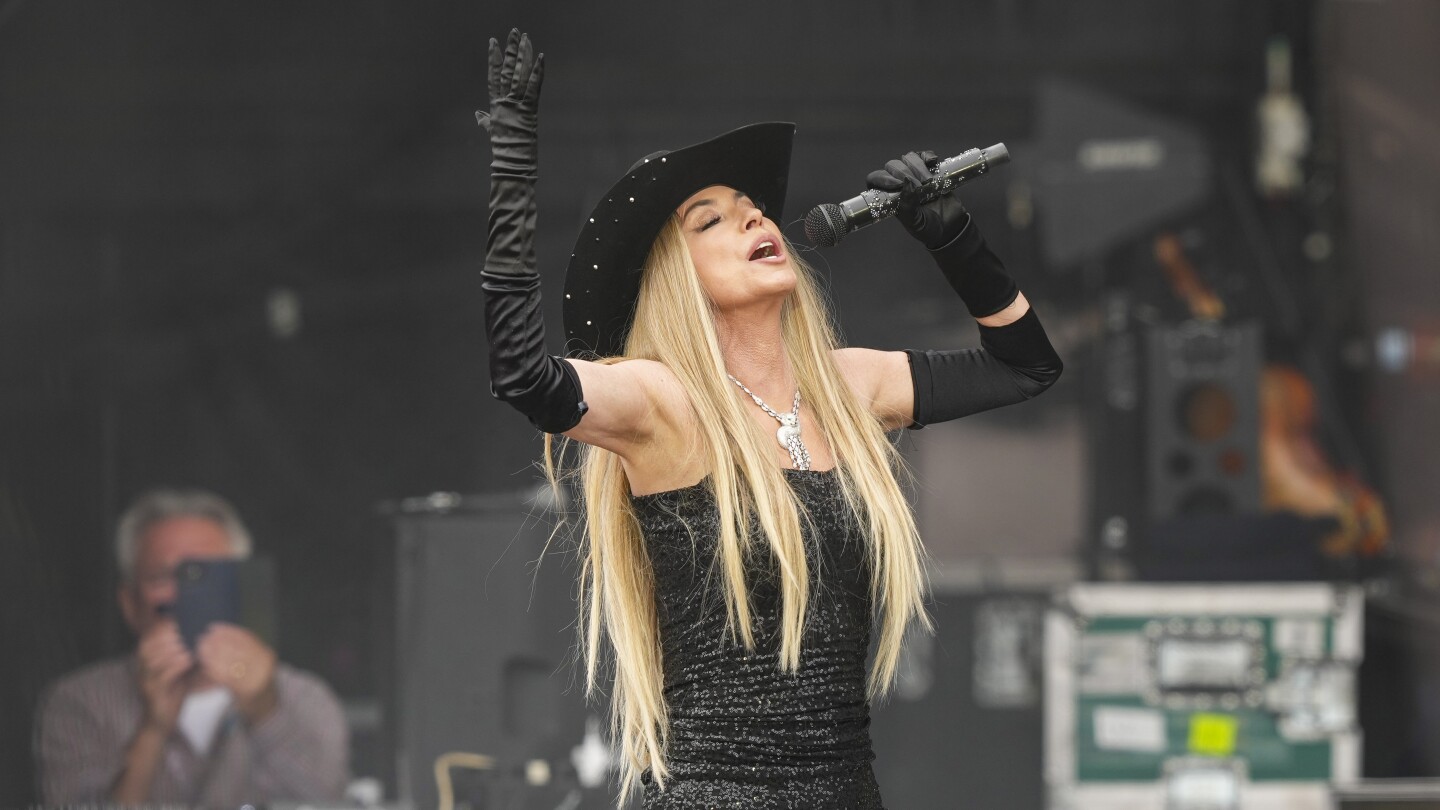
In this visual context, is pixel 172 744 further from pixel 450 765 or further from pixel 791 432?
pixel 791 432

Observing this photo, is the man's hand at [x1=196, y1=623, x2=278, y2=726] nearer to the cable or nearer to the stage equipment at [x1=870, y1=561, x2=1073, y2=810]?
the cable

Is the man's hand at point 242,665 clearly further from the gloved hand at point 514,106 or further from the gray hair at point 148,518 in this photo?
the gloved hand at point 514,106

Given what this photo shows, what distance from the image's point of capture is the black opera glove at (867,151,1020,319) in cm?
214

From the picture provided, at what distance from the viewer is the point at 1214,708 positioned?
14.6 ft

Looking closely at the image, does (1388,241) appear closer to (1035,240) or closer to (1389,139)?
(1389,139)

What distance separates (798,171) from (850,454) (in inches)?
88.4

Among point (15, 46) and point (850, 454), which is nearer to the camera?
point (850, 454)

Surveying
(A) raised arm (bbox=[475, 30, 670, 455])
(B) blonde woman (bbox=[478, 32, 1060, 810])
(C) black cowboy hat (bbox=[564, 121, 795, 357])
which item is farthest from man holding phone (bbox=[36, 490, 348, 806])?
(A) raised arm (bbox=[475, 30, 670, 455])

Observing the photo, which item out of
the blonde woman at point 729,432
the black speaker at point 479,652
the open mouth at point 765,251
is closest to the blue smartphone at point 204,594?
the black speaker at point 479,652

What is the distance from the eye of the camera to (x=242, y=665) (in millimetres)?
4305

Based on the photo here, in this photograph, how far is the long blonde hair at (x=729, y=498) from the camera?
2051mm

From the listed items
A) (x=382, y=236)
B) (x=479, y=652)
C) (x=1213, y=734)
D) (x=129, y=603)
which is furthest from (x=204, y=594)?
(x=1213, y=734)

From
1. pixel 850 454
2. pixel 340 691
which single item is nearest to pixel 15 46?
pixel 340 691

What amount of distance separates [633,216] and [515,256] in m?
0.34
